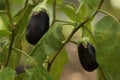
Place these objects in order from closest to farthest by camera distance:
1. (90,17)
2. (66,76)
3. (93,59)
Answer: (90,17)
(93,59)
(66,76)

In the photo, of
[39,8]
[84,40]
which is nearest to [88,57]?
[84,40]

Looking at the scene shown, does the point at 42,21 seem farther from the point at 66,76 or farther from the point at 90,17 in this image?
the point at 66,76

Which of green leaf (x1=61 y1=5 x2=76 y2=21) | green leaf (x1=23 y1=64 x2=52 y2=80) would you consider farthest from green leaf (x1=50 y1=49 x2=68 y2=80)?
green leaf (x1=23 y1=64 x2=52 y2=80)

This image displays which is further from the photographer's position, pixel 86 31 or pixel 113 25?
pixel 86 31

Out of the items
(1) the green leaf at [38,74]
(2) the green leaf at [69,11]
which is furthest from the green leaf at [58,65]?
(1) the green leaf at [38,74]

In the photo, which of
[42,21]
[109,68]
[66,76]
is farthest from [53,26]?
[66,76]

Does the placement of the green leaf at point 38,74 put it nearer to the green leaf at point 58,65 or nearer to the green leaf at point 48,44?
the green leaf at point 48,44
